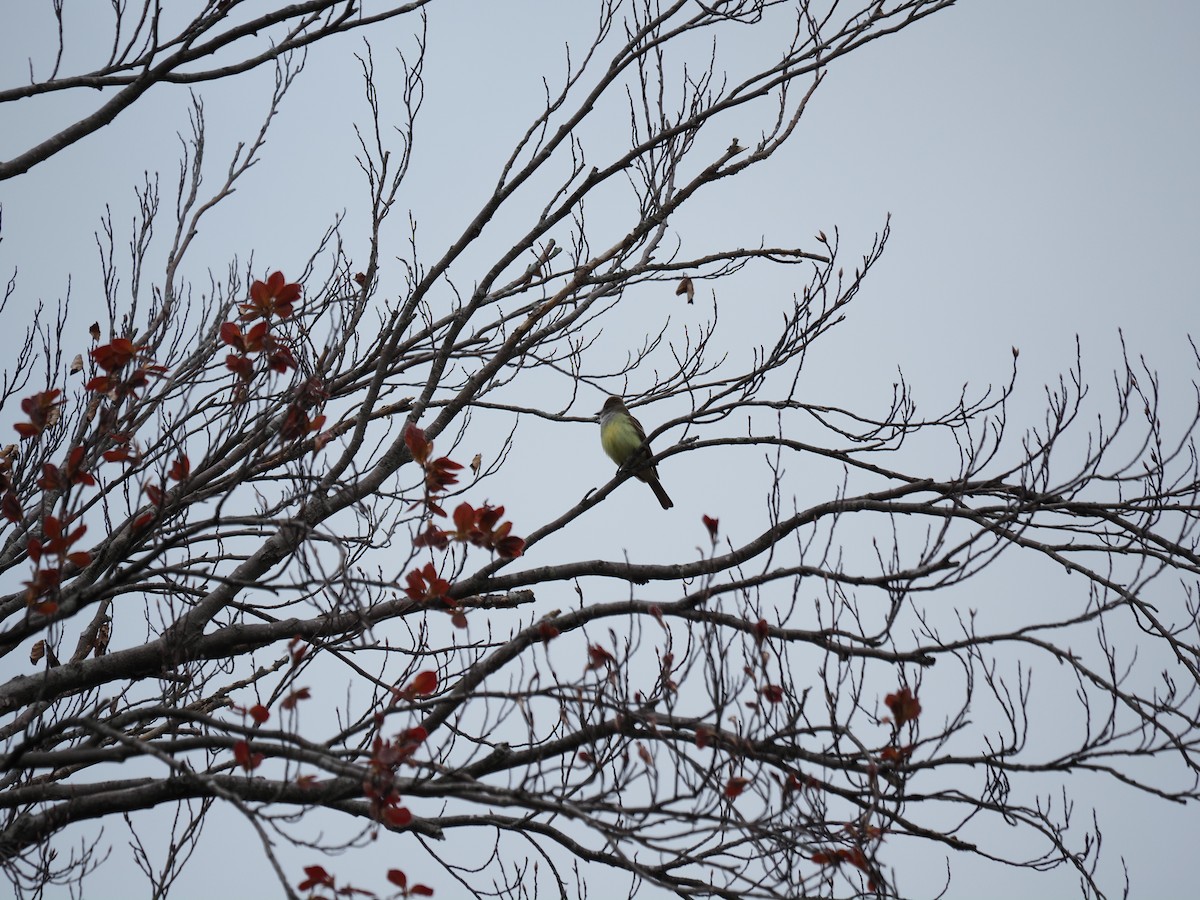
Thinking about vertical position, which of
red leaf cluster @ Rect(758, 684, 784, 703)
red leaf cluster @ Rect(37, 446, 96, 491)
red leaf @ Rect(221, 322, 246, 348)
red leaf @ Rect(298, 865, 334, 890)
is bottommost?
red leaf @ Rect(298, 865, 334, 890)

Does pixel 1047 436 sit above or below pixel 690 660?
above

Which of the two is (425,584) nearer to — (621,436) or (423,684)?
(423,684)

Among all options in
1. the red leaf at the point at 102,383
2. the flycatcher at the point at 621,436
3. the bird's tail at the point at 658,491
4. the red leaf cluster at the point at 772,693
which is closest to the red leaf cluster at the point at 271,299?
the red leaf at the point at 102,383

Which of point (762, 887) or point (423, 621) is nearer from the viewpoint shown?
point (762, 887)

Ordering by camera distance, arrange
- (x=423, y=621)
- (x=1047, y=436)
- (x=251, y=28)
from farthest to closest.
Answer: (x=423, y=621)
(x=1047, y=436)
(x=251, y=28)

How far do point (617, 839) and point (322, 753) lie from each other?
3.36ft

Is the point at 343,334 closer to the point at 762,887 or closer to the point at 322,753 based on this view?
the point at 322,753

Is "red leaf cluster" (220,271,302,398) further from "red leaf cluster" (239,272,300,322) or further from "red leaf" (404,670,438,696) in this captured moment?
"red leaf" (404,670,438,696)

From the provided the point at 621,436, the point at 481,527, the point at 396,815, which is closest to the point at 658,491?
the point at 621,436

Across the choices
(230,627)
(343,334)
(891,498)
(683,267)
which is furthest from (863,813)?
(343,334)

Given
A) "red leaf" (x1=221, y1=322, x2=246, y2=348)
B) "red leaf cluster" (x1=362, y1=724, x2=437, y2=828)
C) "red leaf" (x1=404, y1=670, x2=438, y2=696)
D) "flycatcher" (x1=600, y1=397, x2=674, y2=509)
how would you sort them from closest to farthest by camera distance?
"red leaf cluster" (x1=362, y1=724, x2=437, y2=828) < "red leaf" (x1=404, y1=670, x2=438, y2=696) < "red leaf" (x1=221, y1=322, x2=246, y2=348) < "flycatcher" (x1=600, y1=397, x2=674, y2=509)

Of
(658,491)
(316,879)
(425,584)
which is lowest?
(316,879)

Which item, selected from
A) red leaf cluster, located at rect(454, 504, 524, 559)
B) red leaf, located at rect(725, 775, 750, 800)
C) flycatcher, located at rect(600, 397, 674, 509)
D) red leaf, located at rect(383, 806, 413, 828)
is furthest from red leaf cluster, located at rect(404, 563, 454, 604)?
flycatcher, located at rect(600, 397, 674, 509)

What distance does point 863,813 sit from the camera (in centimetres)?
385
